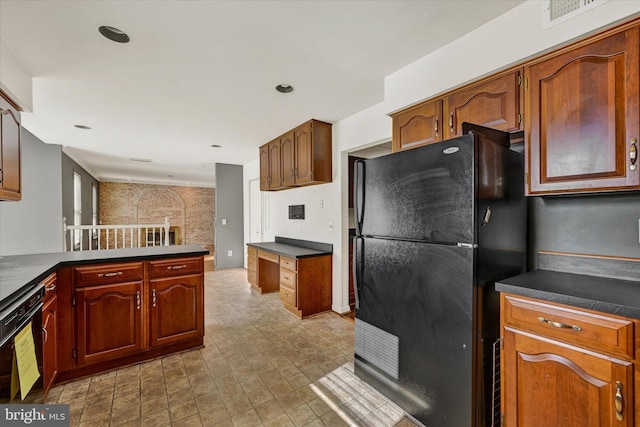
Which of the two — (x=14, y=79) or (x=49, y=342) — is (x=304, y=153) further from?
(x=49, y=342)

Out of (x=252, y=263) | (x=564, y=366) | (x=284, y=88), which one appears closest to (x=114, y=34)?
(x=284, y=88)

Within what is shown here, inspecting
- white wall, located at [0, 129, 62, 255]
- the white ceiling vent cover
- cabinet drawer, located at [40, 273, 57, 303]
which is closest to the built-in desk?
cabinet drawer, located at [40, 273, 57, 303]

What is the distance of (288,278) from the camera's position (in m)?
3.65

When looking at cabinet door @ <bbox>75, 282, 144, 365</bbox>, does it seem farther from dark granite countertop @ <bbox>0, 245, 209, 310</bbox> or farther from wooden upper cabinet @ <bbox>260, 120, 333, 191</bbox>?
wooden upper cabinet @ <bbox>260, 120, 333, 191</bbox>

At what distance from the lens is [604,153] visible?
1328 mm

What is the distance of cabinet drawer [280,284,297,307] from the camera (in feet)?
11.5

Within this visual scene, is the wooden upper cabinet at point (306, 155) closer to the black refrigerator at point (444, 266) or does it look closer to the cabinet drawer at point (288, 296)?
the cabinet drawer at point (288, 296)

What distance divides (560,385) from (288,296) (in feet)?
9.39

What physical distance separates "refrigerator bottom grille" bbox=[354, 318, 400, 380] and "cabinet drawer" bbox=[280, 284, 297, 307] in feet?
4.93

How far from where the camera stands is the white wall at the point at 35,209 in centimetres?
418

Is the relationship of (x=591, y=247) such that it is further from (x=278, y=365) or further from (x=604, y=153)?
(x=278, y=365)

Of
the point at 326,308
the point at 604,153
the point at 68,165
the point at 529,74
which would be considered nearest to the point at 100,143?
the point at 68,165

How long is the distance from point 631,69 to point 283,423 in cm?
256

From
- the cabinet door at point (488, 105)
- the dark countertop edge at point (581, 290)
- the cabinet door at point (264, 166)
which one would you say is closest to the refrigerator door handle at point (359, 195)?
the cabinet door at point (488, 105)
